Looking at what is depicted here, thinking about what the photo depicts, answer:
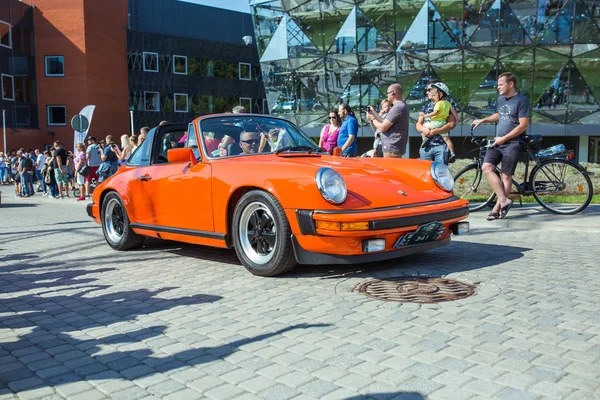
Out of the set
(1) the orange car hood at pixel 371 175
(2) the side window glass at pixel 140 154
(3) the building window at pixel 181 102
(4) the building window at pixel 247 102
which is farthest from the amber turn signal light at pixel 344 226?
(4) the building window at pixel 247 102

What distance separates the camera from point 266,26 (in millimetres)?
31734

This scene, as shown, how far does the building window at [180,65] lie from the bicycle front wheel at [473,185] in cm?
4408

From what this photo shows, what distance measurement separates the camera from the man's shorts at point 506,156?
314 inches

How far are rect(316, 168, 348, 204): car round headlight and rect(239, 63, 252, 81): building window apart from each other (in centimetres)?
5225

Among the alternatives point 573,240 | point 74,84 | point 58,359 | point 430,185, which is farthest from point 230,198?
point 74,84

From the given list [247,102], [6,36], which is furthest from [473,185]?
[247,102]

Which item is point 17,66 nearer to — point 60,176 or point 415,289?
point 60,176

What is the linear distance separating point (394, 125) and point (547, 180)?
2388mm

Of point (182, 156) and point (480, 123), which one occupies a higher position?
point (480, 123)

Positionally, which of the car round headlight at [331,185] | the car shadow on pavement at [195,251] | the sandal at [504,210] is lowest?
the car shadow on pavement at [195,251]

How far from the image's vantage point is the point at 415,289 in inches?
174

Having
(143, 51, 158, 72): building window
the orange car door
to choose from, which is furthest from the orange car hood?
(143, 51, 158, 72): building window

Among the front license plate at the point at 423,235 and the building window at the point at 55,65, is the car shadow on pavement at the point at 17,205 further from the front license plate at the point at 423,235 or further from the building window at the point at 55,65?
the building window at the point at 55,65

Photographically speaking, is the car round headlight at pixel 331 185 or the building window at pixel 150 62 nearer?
the car round headlight at pixel 331 185
